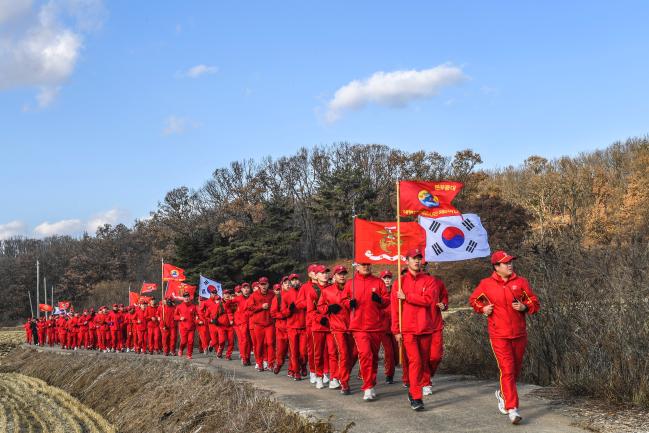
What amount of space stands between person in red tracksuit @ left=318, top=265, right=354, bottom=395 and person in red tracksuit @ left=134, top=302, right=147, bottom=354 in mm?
15490

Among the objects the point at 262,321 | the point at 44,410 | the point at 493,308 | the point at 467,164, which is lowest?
the point at 44,410

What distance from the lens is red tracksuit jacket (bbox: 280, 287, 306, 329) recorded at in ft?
44.2

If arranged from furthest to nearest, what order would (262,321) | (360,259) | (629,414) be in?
1. (262,321)
2. (360,259)
3. (629,414)

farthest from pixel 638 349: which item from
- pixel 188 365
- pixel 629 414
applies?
pixel 188 365

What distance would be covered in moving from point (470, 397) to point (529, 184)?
51.0 m

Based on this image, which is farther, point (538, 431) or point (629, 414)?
point (629, 414)

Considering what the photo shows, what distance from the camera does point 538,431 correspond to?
758cm

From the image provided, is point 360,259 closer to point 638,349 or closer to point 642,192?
point 638,349

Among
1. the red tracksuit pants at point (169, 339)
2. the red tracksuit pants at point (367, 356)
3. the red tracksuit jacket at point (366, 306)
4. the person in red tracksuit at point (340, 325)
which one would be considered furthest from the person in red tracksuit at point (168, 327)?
the red tracksuit pants at point (367, 356)

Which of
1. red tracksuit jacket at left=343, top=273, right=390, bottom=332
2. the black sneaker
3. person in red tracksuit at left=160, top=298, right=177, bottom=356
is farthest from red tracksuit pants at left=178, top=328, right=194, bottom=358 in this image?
the black sneaker

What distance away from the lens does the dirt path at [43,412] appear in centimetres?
1627

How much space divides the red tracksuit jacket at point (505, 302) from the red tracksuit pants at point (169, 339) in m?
16.5

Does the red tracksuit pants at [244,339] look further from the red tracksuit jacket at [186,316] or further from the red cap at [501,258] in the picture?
the red cap at [501,258]

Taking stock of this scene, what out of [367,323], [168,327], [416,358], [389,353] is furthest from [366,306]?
[168,327]
